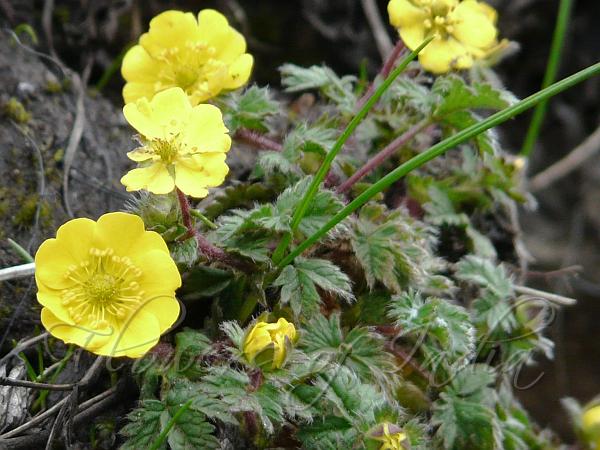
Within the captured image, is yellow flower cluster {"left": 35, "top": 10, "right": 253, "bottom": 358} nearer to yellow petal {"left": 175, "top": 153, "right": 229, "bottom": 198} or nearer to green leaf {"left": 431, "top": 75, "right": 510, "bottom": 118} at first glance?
yellow petal {"left": 175, "top": 153, "right": 229, "bottom": 198}

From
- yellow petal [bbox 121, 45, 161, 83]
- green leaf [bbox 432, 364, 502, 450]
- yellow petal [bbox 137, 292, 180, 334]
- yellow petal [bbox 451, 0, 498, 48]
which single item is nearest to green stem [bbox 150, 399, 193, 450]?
yellow petal [bbox 137, 292, 180, 334]

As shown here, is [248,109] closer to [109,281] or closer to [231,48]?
[231,48]

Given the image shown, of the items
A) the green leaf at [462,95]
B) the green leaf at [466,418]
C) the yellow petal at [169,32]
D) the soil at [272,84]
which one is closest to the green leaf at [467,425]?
the green leaf at [466,418]

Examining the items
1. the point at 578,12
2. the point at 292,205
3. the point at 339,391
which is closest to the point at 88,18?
the point at 292,205

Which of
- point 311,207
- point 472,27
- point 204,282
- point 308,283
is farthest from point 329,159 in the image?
point 472,27

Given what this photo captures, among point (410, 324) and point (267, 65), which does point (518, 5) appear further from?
point (410, 324)

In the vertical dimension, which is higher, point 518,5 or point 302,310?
point 518,5
